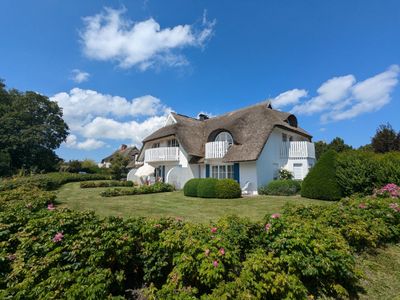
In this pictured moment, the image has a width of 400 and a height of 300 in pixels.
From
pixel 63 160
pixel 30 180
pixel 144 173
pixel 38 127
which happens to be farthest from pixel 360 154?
pixel 63 160

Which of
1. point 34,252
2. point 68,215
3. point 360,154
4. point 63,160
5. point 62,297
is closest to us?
point 62,297

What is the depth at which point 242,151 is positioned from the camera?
1881 cm

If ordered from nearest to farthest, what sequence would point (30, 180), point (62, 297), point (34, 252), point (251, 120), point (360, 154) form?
point (62, 297) < point (34, 252) < point (360, 154) < point (30, 180) < point (251, 120)

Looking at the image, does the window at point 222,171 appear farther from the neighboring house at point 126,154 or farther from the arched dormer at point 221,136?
the neighboring house at point 126,154

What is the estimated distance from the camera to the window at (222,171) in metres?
20.2

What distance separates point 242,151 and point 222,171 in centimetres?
298

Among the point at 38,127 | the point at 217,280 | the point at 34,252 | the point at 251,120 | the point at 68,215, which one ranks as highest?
the point at 38,127

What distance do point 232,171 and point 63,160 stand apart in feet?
136

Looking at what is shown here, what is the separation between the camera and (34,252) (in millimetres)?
3613

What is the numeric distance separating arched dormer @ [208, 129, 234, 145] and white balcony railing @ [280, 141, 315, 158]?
16.0 feet

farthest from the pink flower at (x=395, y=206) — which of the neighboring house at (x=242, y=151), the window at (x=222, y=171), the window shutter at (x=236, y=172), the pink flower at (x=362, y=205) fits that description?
the window at (x=222, y=171)

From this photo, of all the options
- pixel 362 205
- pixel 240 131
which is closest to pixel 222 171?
pixel 240 131

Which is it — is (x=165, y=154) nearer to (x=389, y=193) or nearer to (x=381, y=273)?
(x=389, y=193)

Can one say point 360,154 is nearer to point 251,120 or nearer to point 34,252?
point 251,120
